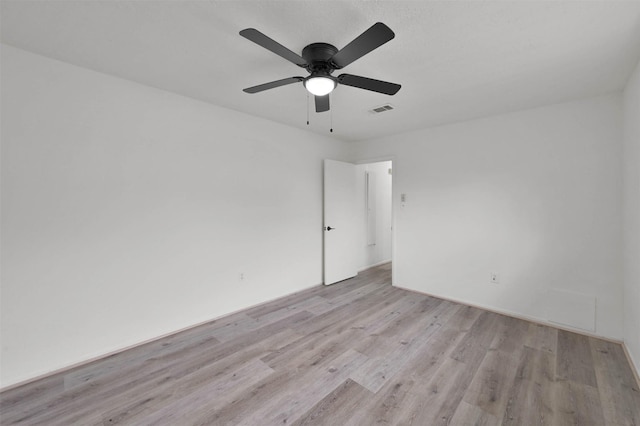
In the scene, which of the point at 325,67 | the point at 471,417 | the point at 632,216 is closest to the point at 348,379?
the point at 471,417

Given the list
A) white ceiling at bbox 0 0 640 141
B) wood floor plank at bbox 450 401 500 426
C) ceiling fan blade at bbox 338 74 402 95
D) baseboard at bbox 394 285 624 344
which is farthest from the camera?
baseboard at bbox 394 285 624 344

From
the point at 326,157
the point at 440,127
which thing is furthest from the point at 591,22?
the point at 326,157

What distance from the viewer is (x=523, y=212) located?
10.2ft

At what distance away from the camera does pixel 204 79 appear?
243cm

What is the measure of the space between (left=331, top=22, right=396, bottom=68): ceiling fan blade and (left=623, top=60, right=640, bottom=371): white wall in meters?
2.24

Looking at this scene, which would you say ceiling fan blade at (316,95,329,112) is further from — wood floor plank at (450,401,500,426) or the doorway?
wood floor plank at (450,401,500,426)

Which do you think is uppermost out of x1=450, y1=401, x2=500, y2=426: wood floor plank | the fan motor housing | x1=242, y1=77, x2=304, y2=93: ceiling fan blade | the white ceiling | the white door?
the white ceiling

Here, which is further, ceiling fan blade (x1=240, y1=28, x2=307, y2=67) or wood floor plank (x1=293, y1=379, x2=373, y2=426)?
wood floor plank (x1=293, y1=379, x2=373, y2=426)

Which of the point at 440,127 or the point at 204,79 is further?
the point at 440,127

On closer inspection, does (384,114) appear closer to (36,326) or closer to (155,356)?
(155,356)

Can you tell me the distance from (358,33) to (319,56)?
0.96 ft

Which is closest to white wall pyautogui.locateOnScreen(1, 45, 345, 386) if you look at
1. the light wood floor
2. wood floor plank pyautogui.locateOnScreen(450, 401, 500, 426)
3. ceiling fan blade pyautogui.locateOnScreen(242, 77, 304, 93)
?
the light wood floor

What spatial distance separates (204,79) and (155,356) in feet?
8.49

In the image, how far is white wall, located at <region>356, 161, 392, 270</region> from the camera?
525cm
